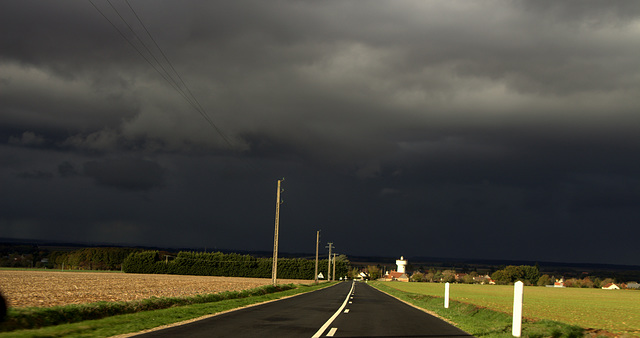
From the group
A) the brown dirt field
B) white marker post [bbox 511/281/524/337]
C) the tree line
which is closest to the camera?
white marker post [bbox 511/281/524/337]

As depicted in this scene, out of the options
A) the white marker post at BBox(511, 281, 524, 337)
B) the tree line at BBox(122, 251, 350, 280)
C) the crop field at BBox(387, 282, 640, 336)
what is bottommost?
the tree line at BBox(122, 251, 350, 280)

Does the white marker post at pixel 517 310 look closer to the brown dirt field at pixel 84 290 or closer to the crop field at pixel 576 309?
the crop field at pixel 576 309

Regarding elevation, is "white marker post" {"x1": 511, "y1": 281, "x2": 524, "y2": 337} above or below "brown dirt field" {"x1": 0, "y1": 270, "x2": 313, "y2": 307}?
above

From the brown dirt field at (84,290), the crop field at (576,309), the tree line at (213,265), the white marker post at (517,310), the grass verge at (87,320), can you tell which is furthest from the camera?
the tree line at (213,265)

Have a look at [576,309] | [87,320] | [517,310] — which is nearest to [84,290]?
[87,320]

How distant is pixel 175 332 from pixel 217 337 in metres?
1.77

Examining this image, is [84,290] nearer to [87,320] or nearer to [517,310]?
[87,320]

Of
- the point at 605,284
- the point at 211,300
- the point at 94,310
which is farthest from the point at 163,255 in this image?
the point at 605,284

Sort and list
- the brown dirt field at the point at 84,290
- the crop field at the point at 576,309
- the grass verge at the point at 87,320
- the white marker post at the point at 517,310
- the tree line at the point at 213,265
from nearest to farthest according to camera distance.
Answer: the grass verge at the point at 87,320
the white marker post at the point at 517,310
the brown dirt field at the point at 84,290
the crop field at the point at 576,309
the tree line at the point at 213,265

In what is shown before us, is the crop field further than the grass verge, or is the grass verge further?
the crop field

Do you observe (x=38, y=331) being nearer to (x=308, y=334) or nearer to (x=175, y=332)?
(x=175, y=332)

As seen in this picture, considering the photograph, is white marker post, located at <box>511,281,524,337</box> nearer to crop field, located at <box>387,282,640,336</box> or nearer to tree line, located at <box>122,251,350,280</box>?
crop field, located at <box>387,282,640,336</box>

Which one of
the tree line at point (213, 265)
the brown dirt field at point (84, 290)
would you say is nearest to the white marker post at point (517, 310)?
the brown dirt field at point (84, 290)

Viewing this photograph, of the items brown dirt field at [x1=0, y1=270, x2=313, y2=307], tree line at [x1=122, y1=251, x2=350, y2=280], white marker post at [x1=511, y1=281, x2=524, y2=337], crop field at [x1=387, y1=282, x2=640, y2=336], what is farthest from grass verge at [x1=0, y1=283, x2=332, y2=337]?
tree line at [x1=122, y1=251, x2=350, y2=280]
